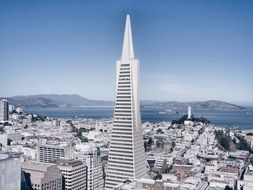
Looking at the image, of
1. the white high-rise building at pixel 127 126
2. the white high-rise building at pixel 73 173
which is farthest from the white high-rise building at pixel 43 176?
the white high-rise building at pixel 127 126

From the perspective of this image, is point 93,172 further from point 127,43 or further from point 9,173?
point 9,173

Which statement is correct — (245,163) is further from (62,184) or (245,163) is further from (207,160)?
(62,184)

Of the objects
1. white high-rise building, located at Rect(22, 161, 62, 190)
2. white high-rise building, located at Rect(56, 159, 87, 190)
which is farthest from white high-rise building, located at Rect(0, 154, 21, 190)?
white high-rise building, located at Rect(56, 159, 87, 190)

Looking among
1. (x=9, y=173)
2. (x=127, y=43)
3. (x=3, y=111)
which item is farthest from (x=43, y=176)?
(x=3, y=111)

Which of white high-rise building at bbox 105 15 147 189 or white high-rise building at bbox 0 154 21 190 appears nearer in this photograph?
white high-rise building at bbox 0 154 21 190

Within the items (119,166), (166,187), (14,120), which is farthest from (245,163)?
(14,120)

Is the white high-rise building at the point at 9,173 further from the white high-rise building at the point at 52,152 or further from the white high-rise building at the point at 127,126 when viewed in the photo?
the white high-rise building at the point at 52,152

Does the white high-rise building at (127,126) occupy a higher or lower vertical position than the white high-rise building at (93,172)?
higher

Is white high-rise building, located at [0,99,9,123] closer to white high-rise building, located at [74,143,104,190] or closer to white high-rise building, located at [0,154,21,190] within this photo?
white high-rise building, located at [74,143,104,190]
